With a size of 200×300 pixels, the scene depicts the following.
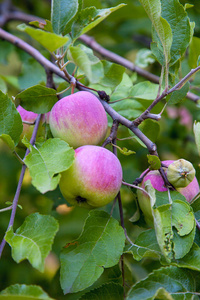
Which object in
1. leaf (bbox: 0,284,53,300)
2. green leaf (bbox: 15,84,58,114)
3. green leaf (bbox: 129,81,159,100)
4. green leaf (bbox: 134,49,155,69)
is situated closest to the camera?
leaf (bbox: 0,284,53,300)

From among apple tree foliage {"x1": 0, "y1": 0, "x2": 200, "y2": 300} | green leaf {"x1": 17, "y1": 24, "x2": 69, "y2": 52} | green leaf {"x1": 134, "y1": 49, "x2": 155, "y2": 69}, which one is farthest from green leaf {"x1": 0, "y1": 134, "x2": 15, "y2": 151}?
green leaf {"x1": 134, "y1": 49, "x2": 155, "y2": 69}

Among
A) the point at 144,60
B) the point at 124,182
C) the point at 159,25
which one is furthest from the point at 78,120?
the point at 144,60

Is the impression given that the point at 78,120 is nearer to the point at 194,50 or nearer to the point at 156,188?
the point at 156,188

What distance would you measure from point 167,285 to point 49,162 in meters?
0.43

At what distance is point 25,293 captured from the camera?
759mm

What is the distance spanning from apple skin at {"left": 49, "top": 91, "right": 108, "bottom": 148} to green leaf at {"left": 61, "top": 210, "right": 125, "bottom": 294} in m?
0.22

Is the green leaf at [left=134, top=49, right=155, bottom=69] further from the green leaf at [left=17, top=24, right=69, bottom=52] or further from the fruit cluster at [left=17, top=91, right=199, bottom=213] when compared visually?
the green leaf at [left=17, top=24, right=69, bottom=52]

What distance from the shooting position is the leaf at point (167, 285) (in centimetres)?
85

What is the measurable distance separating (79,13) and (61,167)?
45 cm

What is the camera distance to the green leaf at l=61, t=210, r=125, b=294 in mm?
911

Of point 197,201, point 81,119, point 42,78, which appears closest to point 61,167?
point 81,119

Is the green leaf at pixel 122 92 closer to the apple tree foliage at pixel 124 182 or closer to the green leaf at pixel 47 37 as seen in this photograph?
the apple tree foliage at pixel 124 182

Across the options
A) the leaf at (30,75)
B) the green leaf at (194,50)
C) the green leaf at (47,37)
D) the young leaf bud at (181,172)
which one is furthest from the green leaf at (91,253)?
the leaf at (30,75)

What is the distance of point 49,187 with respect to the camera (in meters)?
0.78
